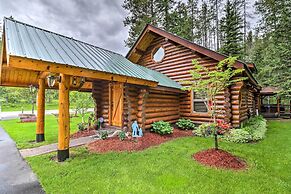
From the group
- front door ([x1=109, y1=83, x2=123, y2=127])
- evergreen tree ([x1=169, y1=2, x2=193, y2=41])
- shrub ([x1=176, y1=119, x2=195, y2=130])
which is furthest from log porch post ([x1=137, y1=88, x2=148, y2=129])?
evergreen tree ([x1=169, y1=2, x2=193, y2=41])

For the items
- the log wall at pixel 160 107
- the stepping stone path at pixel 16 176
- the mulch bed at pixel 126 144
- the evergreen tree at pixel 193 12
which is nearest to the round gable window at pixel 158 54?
the log wall at pixel 160 107

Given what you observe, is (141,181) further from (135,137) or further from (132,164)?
(135,137)

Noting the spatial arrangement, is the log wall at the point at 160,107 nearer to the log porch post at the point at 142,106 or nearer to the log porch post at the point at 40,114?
the log porch post at the point at 142,106

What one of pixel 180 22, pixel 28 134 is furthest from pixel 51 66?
pixel 180 22

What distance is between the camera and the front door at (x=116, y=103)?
345 inches

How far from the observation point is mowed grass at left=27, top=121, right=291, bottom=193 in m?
3.42

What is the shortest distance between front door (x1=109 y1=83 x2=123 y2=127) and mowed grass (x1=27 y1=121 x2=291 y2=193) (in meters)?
3.34

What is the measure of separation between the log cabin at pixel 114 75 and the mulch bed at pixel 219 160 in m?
3.37

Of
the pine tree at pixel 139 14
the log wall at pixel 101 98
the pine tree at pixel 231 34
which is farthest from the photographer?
the pine tree at pixel 231 34

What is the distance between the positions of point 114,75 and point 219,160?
428cm

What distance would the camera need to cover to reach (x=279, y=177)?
12.9 feet

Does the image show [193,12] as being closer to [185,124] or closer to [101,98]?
[185,124]

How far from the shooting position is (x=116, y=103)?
9070mm

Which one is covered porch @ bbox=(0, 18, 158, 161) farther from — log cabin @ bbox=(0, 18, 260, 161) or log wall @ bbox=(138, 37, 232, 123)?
log wall @ bbox=(138, 37, 232, 123)
